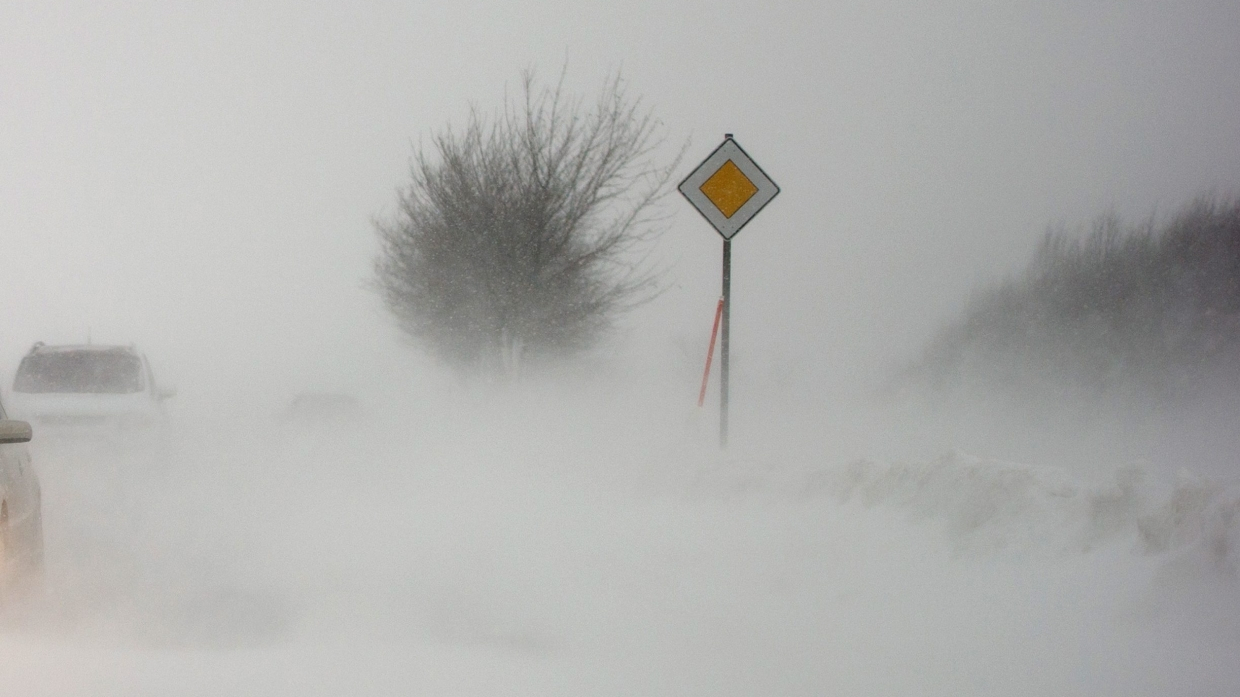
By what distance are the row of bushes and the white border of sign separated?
6931 millimetres

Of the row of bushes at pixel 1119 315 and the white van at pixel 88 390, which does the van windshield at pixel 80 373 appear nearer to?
the white van at pixel 88 390

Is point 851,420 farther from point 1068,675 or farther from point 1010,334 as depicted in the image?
point 1068,675

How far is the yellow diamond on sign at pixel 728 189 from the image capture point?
1033 cm

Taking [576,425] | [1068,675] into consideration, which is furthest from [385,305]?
[1068,675]

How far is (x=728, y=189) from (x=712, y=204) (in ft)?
0.57

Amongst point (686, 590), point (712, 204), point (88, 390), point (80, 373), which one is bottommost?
point (686, 590)

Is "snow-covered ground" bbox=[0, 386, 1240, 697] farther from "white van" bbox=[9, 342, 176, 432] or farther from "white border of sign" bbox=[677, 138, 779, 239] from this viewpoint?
"white van" bbox=[9, 342, 176, 432]

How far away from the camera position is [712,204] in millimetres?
10336

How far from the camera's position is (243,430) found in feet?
83.6

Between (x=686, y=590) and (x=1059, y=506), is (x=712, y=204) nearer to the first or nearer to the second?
(x=686, y=590)

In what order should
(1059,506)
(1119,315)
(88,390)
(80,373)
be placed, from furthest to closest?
(1119,315), (80,373), (88,390), (1059,506)

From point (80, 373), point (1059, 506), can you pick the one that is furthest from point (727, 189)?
point (80, 373)

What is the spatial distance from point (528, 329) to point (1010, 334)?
332 inches

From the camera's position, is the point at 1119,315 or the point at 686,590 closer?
the point at 686,590
